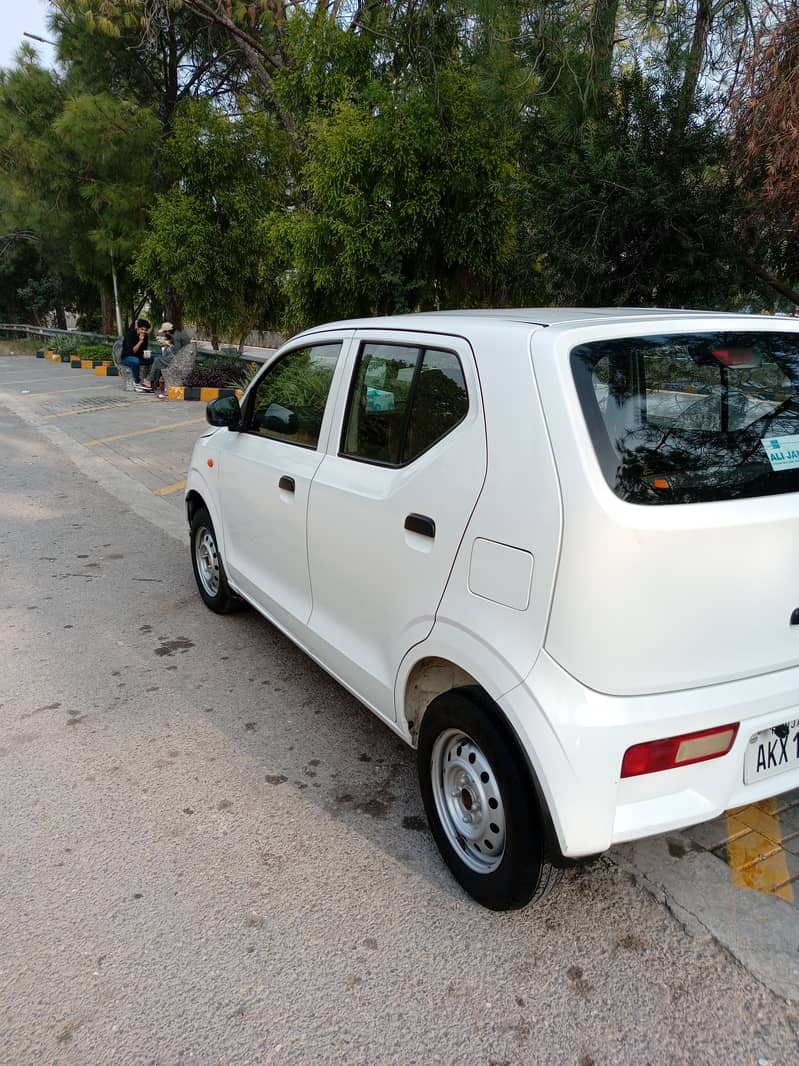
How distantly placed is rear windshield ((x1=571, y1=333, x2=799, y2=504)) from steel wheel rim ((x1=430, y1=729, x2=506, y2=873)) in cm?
96

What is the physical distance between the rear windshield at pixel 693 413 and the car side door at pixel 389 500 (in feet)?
1.27

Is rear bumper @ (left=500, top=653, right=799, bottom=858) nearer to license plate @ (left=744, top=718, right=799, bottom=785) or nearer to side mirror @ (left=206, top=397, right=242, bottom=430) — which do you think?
license plate @ (left=744, top=718, right=799, bottom=785)

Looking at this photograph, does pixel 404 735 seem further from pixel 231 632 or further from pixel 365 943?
pixel 231 632

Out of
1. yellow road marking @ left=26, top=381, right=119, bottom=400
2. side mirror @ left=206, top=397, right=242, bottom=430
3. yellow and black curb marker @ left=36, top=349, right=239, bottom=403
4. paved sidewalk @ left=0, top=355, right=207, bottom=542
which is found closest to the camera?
side mirror @ left=206, top=397, right=242, bottom=430

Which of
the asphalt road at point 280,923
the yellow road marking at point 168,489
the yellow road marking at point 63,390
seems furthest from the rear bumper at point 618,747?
the yellow road marking at point 63,390

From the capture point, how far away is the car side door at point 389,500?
8.00ft

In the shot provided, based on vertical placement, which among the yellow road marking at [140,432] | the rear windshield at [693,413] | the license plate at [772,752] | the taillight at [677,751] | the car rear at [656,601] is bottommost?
the yellow road marking at [140,432]

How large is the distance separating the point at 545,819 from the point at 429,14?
9.08 metres

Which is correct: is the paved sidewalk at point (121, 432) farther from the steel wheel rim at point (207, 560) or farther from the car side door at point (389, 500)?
the car side door at point (389, 500)

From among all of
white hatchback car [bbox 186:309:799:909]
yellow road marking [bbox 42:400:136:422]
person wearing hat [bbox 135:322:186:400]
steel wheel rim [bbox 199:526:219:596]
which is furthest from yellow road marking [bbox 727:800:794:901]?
person wearing hat [bbox 135:322:186:400]

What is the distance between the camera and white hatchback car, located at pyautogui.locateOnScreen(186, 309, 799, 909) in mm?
1993

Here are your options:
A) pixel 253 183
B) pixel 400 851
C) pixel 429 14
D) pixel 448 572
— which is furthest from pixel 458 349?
pixel 253 183

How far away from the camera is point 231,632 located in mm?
4684

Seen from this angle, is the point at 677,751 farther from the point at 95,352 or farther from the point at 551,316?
the point at 95,352
